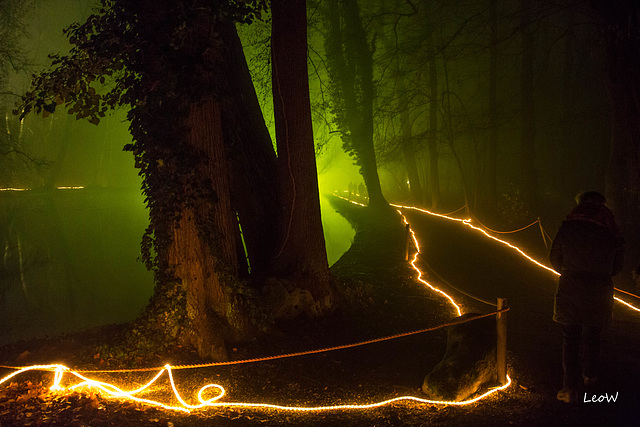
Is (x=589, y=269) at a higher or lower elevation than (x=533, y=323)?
higher

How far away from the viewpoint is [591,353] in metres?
4.71

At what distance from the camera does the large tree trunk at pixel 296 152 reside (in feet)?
24.7

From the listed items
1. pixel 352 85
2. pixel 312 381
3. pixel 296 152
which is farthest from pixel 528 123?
pixel 312 381

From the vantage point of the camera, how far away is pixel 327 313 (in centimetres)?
748

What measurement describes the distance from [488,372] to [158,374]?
12.2 ft

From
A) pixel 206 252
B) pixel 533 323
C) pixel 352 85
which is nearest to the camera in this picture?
pixel 206 252

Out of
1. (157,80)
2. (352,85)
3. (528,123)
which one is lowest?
(157,80)

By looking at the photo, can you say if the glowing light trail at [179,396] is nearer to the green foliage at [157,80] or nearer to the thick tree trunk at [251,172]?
the green foliage at [157,80]

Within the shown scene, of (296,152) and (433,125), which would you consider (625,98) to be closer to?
(296,152)

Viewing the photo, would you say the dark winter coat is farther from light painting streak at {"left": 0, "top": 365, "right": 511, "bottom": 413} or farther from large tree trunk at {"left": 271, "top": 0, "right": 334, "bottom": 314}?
large tree trunk at {"left": 271, "top": 0, "right": 334, "bottom": 314}

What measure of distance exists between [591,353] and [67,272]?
15975mm

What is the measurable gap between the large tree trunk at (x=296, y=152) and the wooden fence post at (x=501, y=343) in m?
3.10

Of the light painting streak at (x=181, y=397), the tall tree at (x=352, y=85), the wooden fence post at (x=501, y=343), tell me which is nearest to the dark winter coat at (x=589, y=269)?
the wooden fence post at (x=501, y=343)

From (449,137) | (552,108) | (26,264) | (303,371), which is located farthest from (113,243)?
(552,108)
